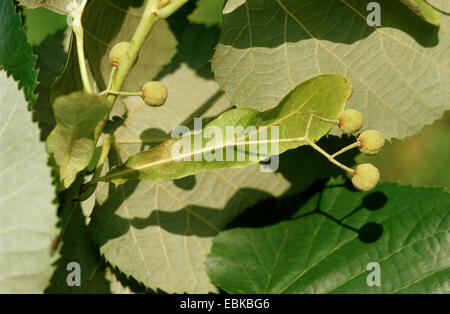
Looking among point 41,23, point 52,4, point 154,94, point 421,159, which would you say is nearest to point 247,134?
Result: point 154,94

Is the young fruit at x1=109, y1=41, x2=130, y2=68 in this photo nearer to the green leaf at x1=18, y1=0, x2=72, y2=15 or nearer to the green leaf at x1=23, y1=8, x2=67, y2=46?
the green leaf at x1=18, y1=0, x2=72, y2=15

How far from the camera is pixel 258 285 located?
1.20 metres

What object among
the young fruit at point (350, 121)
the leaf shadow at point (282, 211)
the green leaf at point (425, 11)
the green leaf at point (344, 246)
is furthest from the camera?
the leaf shadow at point (282, 211)

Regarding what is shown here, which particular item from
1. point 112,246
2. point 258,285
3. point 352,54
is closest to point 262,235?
point 258,285

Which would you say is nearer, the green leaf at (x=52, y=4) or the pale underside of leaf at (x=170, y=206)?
the green leaf at (x=52, y=4)

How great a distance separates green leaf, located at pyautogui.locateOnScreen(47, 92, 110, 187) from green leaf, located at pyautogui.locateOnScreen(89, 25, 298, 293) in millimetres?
261

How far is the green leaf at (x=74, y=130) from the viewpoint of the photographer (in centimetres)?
76

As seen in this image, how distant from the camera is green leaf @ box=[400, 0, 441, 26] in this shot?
983 mm

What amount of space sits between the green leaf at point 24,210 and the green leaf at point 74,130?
49 millimetres

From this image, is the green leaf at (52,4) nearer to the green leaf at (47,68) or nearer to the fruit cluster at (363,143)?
the green leaf at (47,68)

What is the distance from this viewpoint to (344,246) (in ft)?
3.78

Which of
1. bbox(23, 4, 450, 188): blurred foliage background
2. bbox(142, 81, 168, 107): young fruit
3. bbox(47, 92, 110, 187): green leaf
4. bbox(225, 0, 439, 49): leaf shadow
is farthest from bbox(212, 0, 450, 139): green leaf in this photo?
bbox(23, 4, 450, 188): blurred foliage background

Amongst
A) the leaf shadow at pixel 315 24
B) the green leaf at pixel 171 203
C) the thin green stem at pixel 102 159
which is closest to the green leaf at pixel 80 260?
the green leaf at pixel 171 203

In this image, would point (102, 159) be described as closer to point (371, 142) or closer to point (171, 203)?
point (171, 203)
